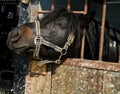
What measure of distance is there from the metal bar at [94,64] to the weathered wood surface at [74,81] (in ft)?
0.07

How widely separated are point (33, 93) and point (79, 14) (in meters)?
0.78

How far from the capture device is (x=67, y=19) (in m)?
2.34

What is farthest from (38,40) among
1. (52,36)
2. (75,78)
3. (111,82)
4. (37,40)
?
(111,82)

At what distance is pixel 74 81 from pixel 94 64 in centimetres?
23

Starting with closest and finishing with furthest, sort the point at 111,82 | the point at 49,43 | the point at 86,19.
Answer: the point at 111,82, the point at 49,43, the point at 86,19

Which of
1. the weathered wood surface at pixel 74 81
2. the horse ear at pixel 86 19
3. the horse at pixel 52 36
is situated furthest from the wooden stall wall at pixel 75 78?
the horse ear at pixel 86 19

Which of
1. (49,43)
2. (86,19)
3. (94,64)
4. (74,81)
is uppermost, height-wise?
(86,19)

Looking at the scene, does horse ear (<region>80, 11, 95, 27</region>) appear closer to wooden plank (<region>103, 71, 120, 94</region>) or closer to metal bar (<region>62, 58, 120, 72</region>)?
metal bar (<region>62, 58, 120, 72</region>)

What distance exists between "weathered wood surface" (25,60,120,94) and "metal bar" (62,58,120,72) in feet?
0.07

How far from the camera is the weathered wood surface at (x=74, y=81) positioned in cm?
216

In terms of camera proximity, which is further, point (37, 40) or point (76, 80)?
point (76, 80)

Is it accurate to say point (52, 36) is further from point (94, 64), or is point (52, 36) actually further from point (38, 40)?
point (94, 64)

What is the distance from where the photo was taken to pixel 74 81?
2.36m

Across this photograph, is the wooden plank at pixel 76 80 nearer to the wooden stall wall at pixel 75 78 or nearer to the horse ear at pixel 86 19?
the wooden stall wall at pixel 75 78
